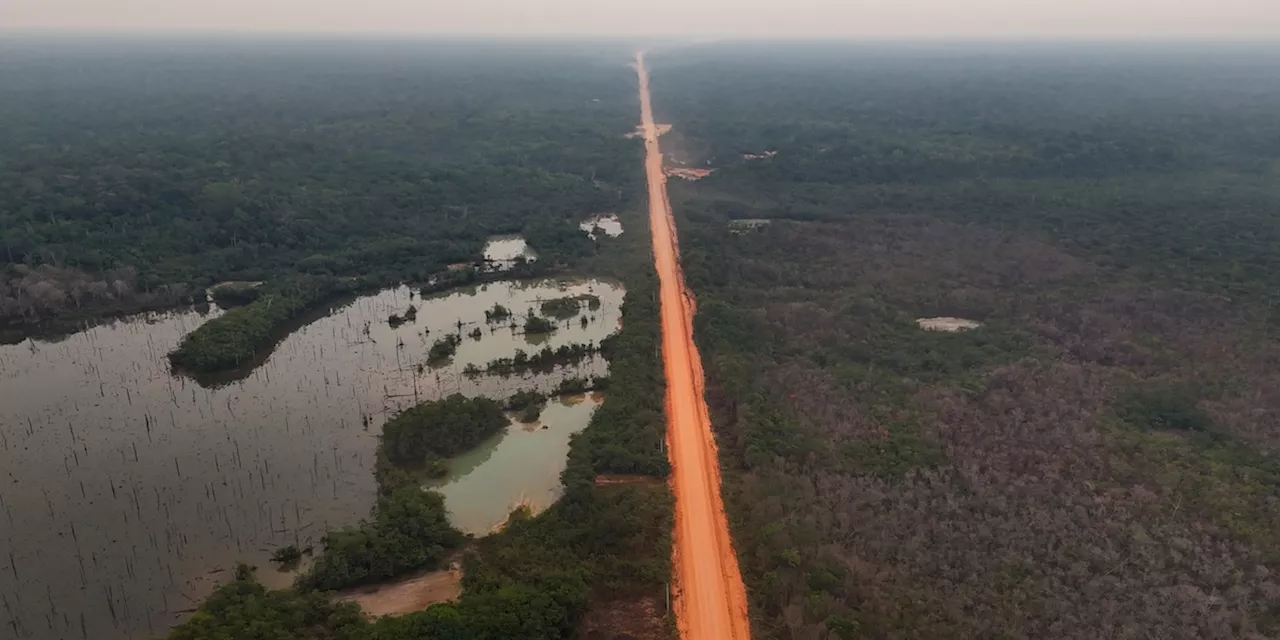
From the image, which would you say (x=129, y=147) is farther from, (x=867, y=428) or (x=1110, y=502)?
(x=1110, y=502)

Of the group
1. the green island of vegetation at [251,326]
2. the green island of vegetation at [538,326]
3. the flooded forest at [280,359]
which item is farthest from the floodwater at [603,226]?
the green island of vegetation at [251,326]

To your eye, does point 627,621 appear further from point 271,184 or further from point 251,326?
point 271,184

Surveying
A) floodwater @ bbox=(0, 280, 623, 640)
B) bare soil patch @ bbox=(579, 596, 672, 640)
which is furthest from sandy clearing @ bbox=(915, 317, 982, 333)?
bare soil patch @ bbox=(579, 596, 672, 640)

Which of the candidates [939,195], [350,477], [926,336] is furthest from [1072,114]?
[350,477]

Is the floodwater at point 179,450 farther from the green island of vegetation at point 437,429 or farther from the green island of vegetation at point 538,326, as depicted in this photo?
the green island of vegetation at point 437,429

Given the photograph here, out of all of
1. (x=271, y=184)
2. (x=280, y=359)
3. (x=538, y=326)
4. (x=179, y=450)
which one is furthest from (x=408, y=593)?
(x=271, y=184)
